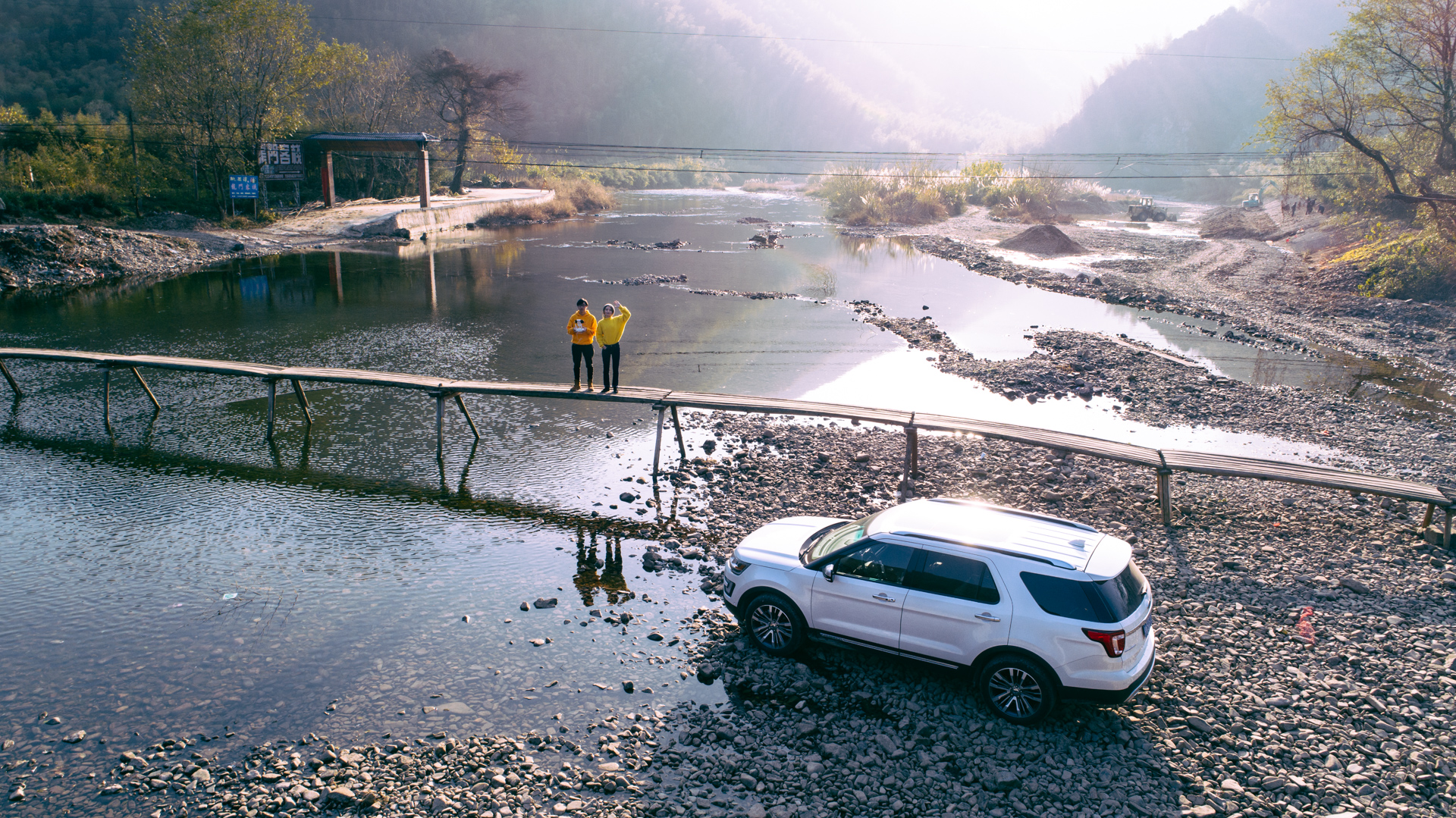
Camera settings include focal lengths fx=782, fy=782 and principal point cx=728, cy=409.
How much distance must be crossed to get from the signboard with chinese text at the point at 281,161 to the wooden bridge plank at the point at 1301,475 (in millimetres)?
58901

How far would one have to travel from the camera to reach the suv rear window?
25.2 feet

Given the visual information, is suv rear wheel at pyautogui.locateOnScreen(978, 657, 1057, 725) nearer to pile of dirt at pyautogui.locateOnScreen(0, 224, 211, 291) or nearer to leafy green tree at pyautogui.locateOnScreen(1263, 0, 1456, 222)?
leafy green tree at pyautogui.locateOnScreen(1263, 0, 1456, 222)

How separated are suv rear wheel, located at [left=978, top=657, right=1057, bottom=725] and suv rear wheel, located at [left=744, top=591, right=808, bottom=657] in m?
2.15

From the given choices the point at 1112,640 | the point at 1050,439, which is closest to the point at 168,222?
the point at 1050,439

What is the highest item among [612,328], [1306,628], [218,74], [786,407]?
[218,74]

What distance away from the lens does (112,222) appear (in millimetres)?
44188

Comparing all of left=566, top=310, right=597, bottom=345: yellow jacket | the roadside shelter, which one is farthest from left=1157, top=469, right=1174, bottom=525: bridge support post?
the roadside shelter

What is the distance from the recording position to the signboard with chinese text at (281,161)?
54.2m

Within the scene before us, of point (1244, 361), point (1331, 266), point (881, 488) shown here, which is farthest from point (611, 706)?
point (1331, 266)

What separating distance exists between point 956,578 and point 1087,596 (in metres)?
1.31

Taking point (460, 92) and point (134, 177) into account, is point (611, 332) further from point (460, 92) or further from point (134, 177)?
point (460, 92)

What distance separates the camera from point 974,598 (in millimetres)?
8281

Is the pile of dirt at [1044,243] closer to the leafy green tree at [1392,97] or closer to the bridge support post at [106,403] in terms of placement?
the leafy green tree at [1392,97]

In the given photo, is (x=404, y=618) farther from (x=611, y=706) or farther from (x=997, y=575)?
(x=997, y=575)
